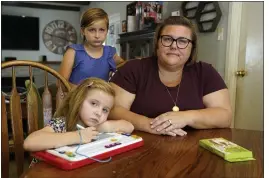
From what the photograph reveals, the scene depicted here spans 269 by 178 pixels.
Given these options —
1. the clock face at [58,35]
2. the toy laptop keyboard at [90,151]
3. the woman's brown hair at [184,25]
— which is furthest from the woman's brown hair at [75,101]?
→ the clock face at [58,35]

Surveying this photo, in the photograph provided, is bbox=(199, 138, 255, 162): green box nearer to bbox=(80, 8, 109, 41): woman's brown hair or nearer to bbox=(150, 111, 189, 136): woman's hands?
bbox=(150, 111, 189, 136): woman's hands

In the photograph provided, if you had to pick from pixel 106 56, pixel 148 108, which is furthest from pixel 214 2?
pixel 148 108

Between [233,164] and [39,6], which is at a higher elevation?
[39,6]

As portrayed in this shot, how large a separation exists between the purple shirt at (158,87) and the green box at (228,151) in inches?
17.4

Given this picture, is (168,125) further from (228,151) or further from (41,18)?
(41,18)

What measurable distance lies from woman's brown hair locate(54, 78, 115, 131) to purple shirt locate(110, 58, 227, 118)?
336 mm

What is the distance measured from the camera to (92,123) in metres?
1.04

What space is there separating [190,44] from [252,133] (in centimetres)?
50

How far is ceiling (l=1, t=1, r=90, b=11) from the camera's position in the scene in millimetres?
7602

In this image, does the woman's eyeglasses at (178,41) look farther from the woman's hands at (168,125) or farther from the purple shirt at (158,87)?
the woman's hands at (168,125)

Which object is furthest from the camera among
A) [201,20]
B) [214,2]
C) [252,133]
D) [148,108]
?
[201,20]

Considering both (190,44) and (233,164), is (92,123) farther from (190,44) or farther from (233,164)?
(190,44)

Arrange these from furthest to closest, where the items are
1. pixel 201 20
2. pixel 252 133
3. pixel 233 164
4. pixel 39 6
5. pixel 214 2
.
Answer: pixel 39 6 < pixel 201 20 < pixel 214 2 < pixel 252 133 < pixel 233 164

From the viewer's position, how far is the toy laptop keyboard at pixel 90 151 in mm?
726
